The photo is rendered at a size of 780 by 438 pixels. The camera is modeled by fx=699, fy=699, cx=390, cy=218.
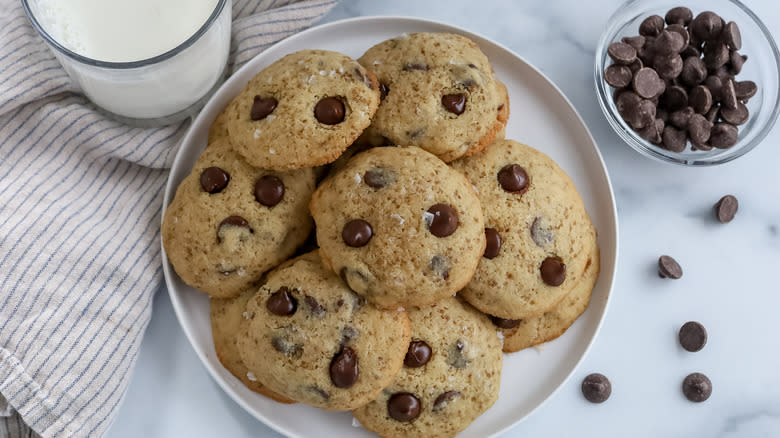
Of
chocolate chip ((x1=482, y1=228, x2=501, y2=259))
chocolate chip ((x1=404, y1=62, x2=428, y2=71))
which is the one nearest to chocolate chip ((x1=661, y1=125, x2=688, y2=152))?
chocolate chip ((x1=482, y1=228, x2=501, y2=259))

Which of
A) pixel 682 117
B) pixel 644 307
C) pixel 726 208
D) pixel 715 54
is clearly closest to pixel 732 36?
pixel 715 54

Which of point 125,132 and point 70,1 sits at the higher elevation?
point 70,1

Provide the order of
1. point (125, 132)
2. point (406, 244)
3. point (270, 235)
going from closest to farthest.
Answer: point (406, 244)
point (270, 235)
point (125, 132)

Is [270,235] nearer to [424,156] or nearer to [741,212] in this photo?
[424,156]

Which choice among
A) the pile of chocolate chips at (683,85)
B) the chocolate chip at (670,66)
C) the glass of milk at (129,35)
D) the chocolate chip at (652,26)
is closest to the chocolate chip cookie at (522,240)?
the pile of chocolate chips at (683,85)

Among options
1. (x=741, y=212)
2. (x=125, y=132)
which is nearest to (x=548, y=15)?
(x=741, y=212)

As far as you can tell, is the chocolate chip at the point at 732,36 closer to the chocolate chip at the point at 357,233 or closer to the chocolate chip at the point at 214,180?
the chocolate chip at the point at 357,233
